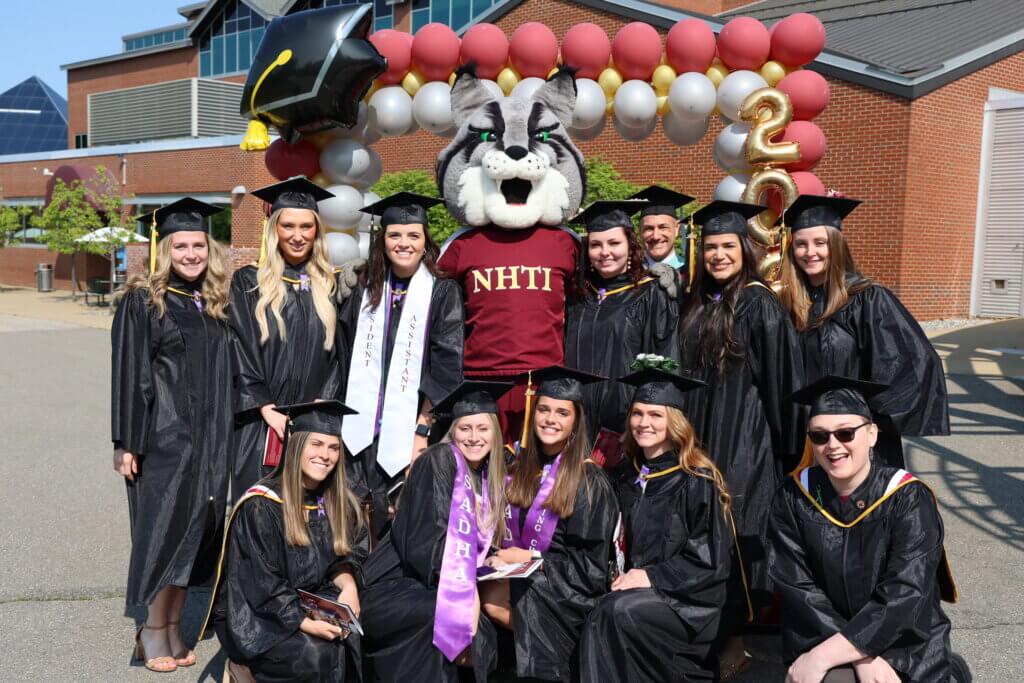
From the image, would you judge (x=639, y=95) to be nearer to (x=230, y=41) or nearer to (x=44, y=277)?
(x=44, y=277)

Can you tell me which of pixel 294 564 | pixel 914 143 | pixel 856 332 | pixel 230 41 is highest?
pixel 230 41

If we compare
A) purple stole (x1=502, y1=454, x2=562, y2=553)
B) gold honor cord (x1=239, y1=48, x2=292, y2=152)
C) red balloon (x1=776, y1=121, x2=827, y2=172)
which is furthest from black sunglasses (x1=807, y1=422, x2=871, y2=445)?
gold honor cord (x1=239, y1=48, x2=292, y2=152)

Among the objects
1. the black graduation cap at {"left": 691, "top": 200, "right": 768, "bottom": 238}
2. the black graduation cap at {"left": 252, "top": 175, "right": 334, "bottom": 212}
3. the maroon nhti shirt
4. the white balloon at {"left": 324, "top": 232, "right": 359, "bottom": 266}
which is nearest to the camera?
the black graduation cap at {"left": 691, "top": 200, "right": 768, "bottom": 238}

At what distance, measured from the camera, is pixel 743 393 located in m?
4.01

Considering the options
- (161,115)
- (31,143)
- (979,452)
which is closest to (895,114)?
(979,452)

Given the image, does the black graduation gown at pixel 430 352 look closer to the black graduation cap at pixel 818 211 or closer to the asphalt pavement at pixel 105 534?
the asphalt pavement at pixel 105 534

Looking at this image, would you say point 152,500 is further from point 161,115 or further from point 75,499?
point 161,115

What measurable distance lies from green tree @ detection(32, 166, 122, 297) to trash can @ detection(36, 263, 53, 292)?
6.89 ft

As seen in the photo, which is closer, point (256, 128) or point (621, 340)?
point (621, 340)

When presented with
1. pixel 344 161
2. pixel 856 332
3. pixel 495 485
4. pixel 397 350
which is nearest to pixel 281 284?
pixel 397 350

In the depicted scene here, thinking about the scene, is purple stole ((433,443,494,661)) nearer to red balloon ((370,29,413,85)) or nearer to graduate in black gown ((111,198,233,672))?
graduate in black gown ((111,198,233,672))

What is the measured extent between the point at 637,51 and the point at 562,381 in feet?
10.5

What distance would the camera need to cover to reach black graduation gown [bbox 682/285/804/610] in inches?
155

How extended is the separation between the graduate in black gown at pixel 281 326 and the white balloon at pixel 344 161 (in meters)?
1.98
